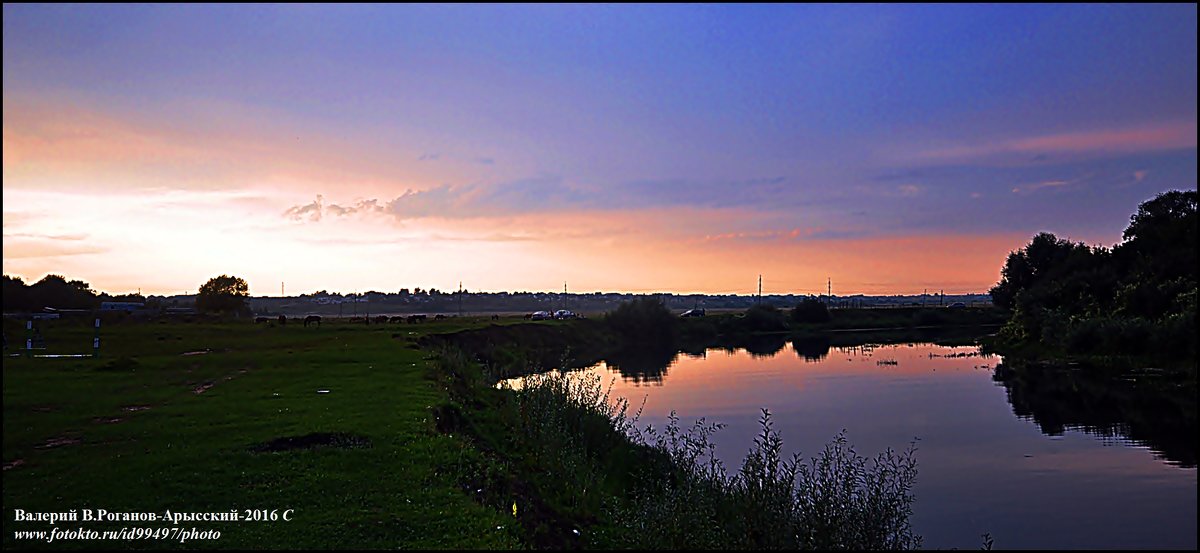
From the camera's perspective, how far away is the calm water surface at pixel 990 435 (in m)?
15.1

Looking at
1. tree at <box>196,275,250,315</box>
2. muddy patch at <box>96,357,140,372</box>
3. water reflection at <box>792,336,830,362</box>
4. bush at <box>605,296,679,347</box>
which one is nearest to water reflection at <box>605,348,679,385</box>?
bush at <box>605,296,679,347</box>

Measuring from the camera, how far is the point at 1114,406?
30.0m

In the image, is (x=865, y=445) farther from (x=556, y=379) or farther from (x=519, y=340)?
(x=519, y=340)

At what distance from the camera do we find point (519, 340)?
194 ft

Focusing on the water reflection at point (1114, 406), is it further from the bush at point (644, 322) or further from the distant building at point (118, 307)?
the distant building at point (118, 307)

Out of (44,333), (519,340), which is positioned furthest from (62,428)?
(519,340)

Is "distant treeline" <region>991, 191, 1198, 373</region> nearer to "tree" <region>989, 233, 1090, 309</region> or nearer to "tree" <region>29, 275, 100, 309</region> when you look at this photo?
"tree" <region>989, 233, 1090, 309</region>

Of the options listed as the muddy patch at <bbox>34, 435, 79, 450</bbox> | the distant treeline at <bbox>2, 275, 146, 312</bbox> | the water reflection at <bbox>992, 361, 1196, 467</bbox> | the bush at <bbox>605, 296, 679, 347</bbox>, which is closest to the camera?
the muddy patch at <bbox>34, 435, 79, 450</bbox>

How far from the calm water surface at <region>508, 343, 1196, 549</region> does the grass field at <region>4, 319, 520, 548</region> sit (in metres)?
8.30

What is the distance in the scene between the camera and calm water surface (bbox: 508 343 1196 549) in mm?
15148

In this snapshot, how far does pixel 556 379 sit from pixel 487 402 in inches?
171

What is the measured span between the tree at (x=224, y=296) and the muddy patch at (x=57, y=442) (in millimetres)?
71133

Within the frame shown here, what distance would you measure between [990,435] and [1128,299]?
2737 centimetres

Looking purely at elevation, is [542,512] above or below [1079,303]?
below
